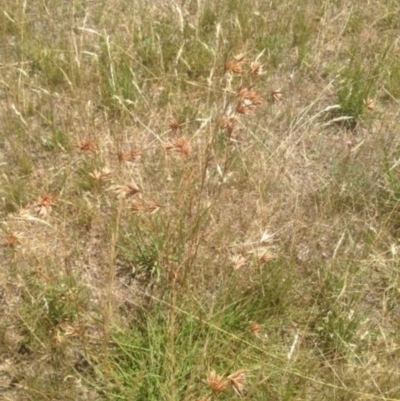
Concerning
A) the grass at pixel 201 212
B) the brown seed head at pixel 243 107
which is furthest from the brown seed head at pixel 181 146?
the brown seed head at pixel 243 107

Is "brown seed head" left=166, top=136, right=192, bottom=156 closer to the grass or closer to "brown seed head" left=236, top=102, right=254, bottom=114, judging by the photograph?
the grass

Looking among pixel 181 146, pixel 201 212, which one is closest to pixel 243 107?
pixel 181 146

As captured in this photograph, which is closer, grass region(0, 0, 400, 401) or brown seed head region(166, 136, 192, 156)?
brown seed head region(166, 136, 192, 156)

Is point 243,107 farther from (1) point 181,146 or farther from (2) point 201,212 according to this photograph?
(2) point 201,212

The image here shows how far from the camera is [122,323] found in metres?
1.92

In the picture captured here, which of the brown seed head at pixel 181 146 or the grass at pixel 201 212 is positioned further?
the grass at pixel 201 212

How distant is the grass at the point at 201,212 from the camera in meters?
1.71

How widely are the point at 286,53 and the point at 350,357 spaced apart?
1692 millimetres

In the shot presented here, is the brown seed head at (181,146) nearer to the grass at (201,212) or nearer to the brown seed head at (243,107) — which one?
the grass at (201,212)

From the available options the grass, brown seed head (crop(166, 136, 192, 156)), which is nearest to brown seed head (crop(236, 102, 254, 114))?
the grass

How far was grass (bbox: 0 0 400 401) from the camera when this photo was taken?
1.71m

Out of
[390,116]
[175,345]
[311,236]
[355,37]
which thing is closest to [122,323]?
[175,345]

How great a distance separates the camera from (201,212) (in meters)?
2.20

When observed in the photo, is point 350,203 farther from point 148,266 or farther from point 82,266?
point 82,266
